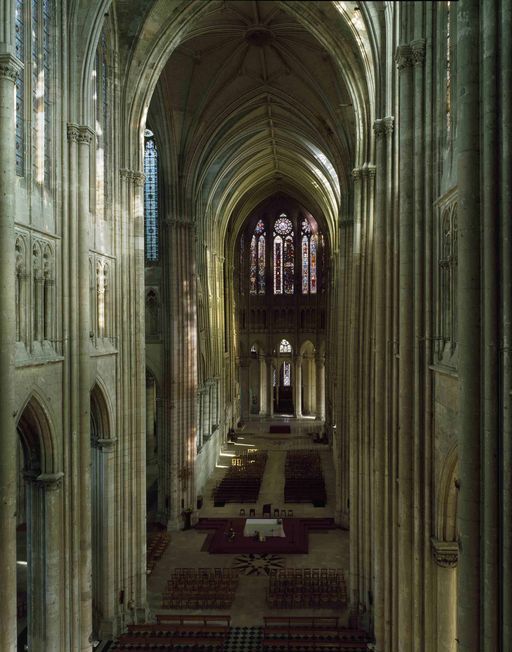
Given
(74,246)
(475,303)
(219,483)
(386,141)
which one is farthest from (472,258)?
(219,483)

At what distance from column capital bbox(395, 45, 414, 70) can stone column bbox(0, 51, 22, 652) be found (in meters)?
7.65

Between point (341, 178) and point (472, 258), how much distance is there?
79.6 feet

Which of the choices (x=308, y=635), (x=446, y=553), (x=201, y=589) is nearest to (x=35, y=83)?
(x=446, y=553)

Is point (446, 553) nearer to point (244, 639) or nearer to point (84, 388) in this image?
point (84, 388)

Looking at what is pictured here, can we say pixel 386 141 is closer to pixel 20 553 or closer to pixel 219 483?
pixel 20 553

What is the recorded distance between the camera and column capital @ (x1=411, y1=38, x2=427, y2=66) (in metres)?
11.1

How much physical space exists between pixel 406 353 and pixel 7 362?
7946mm

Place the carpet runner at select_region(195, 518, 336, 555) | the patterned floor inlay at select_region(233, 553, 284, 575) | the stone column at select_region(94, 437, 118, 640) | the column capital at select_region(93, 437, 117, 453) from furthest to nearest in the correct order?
the carpet runner at select_region(195, 518, 336, 555) < the patterned floor inlay at select_region(233, 553, 284, 575) < the column capital at select_region(93, 437, 117, 453) < the stone column at select_region(94, 437, 118, 640)

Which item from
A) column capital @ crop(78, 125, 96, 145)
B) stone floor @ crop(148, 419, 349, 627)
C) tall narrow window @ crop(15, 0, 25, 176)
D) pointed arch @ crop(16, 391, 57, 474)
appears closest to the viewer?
tall narrow window @ crop(15, 0, 25, 176)

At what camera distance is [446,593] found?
10.5 m


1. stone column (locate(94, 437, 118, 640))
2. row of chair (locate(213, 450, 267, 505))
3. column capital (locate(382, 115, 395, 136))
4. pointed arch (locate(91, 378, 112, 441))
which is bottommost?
row of chair (locate(213, 450, 267, 505))

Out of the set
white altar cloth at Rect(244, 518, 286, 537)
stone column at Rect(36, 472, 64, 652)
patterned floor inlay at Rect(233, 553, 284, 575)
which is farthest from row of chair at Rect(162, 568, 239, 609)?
stone column at Rect(36, 472, 64, 652)

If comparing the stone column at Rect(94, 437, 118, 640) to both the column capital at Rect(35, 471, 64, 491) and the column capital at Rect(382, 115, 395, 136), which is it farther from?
the column capital at Rect(382, 115, 395, 136)

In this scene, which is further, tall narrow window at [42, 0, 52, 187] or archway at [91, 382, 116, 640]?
archway at [91, 382, 116, 640]
